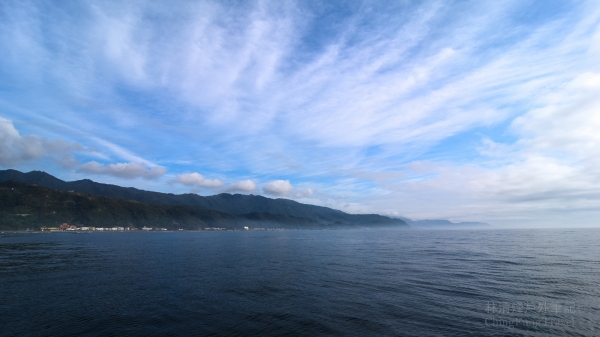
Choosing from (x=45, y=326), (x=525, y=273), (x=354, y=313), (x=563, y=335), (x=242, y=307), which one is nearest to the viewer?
(x=563, y=335)

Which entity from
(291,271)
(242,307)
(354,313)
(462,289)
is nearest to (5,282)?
(242,307)

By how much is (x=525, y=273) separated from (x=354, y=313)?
4174 cm

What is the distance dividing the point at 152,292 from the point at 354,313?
2912 cm

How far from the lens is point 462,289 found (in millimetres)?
41094

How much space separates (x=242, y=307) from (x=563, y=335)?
104 ft

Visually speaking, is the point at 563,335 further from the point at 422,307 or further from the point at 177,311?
the point at 177,311

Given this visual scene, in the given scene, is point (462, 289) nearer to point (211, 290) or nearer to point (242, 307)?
point (242, 307)

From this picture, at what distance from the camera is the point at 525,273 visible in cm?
5266

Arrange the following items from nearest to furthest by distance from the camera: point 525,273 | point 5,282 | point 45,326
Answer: point 45,326
point 5,282
point 525,273

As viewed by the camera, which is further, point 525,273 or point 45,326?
point 525,273

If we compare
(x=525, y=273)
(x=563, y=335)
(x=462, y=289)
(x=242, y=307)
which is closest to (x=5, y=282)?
(x=242, y=307)

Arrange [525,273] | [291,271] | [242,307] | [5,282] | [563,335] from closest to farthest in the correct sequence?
[563,335] → [242,307] → [5,282] → [525,273] → [291,271]

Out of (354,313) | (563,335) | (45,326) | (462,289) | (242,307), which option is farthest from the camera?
(462,289)

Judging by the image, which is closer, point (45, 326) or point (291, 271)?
point (45, 326)
